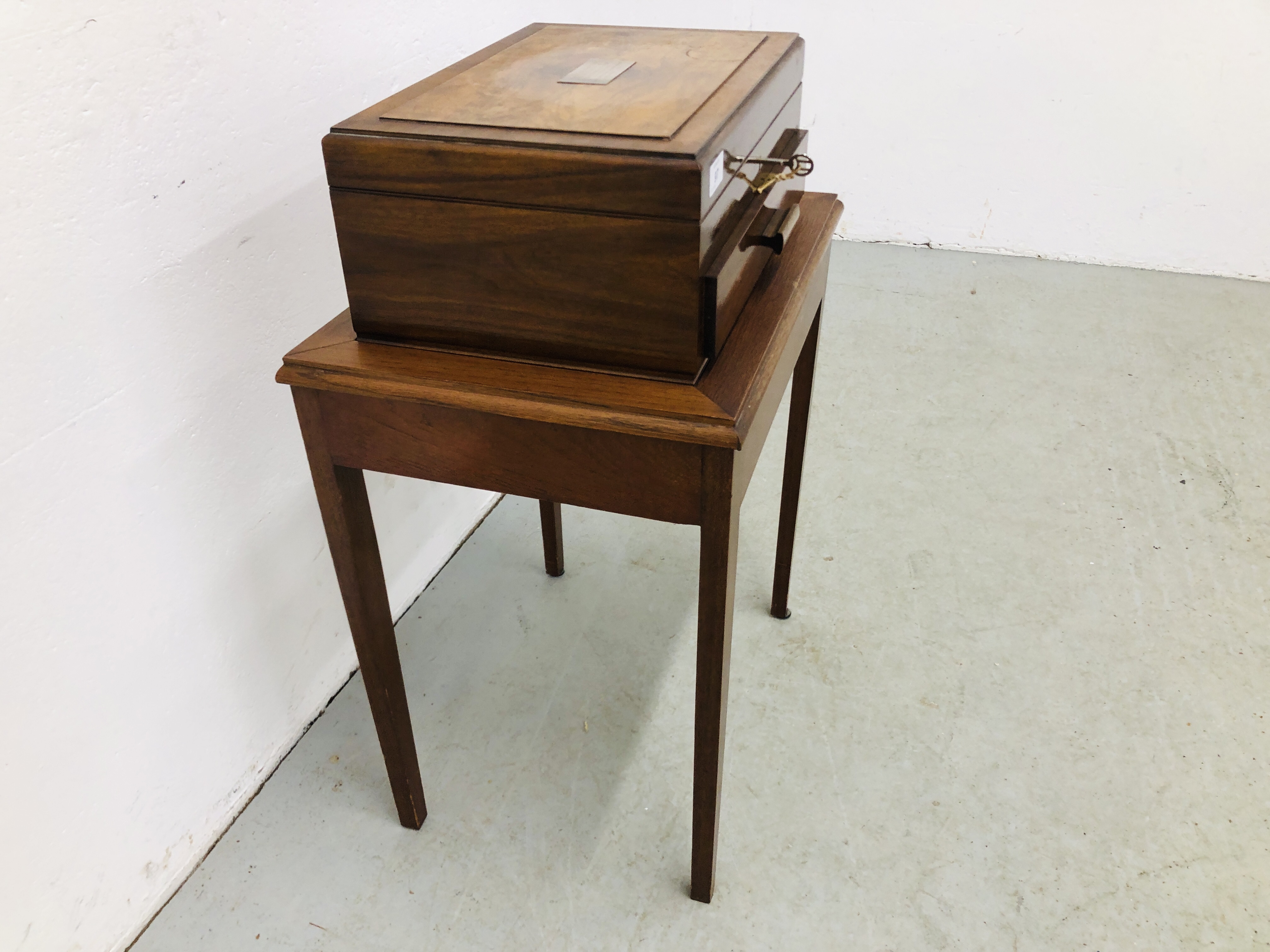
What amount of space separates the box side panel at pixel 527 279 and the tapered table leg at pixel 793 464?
0.54 metres

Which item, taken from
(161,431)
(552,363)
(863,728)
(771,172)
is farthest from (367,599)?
(863,728)

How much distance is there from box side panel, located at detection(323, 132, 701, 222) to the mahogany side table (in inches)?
6.8

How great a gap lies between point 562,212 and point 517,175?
0.18ft

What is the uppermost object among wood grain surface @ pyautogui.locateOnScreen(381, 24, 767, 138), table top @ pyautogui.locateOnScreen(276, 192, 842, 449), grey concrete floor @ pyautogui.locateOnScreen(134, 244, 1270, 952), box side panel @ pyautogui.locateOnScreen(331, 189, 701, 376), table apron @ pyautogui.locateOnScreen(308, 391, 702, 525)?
wood grain surface @ pyautogui.locateOnScreen(381, 24, 767, 138)

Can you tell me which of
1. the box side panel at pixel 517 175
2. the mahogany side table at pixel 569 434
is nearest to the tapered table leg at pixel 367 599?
the mahogany side table at pixel 569 434

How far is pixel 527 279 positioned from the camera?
0.92 m

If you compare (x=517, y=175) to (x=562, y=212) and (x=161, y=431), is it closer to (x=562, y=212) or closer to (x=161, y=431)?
(x=562, y=212)

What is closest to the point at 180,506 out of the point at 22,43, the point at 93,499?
the point at 93,499

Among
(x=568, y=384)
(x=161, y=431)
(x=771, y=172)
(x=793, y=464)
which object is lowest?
(x=793, y=464)

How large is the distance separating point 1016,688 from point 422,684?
1.03 metres

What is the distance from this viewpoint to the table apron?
36.5 inches

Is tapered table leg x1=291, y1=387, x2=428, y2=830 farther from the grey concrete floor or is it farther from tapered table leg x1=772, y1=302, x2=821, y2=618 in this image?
tapered table leg x1=772, y1=302, x2=821, y2=618

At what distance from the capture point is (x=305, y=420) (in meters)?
1.02

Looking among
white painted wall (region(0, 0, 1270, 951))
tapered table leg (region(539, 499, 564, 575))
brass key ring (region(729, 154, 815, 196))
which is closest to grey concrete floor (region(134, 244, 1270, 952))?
tapered table leg (region(539, 499, 564, 575))
